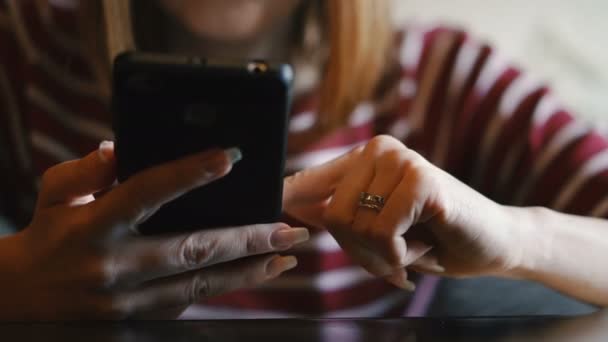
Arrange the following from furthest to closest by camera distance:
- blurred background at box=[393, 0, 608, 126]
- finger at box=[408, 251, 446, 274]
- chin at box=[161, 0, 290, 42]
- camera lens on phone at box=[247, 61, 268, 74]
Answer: blurred background at box=[393, 0, 608, 126] → chin at box=[161, 0, 290, 42] → finger at box=[408, 251, 446, 274] → camera lens on phone at box=[247, 61, 268, 74]

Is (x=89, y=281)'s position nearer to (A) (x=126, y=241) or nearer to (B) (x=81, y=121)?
(A) (x=126, y=241)

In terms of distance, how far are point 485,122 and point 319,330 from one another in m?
0.42

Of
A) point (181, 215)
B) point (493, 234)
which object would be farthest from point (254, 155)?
point (493, 234)

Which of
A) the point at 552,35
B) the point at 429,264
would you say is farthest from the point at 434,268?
the point at 552,35

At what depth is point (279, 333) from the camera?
13.8 inches

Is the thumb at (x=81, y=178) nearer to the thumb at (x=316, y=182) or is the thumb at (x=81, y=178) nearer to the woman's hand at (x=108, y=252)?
the woman's hand at (x=108, y=252)

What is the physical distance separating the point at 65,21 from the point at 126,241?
455 mm

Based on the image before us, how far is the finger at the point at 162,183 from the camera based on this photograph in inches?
12.7

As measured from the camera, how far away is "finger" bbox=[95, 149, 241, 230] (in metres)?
0.32

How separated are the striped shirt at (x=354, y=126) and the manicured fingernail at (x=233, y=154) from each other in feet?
1.07

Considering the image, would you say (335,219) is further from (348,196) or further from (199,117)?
(199,117)

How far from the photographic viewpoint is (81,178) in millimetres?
351

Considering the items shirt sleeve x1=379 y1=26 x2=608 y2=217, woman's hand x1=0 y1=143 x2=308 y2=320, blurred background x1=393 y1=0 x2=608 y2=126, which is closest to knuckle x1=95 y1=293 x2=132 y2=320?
woman's hand x1=0 y1=143 x2=308 y2=320

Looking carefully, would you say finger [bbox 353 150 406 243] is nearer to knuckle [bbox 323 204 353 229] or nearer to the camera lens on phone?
knuckle [bbox 323 204 353 229]
